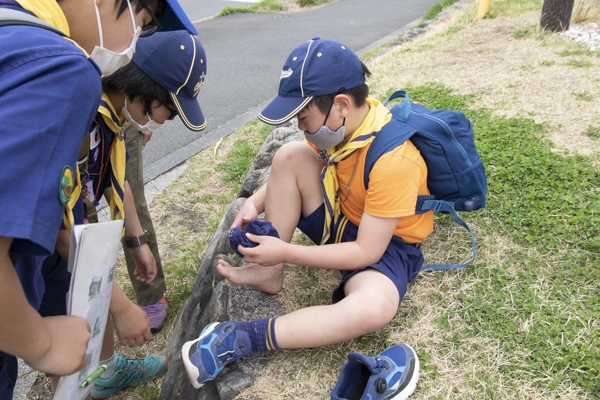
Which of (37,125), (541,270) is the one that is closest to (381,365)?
(541,270)

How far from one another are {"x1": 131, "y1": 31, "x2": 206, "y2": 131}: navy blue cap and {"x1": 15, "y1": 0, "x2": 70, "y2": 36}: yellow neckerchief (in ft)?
2.31

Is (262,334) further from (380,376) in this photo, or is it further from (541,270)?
(541,270)

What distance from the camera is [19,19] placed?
940 millimetres

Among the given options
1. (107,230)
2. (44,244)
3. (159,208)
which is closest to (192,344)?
(107,230)

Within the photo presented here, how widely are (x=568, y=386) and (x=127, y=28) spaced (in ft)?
6.26

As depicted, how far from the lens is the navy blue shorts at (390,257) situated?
207 centimetres

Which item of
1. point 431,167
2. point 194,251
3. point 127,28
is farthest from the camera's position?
point 194,251

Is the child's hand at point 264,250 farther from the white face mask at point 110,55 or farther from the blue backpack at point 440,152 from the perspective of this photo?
the white face mask at point 110,55

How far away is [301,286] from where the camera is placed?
240 centimetres

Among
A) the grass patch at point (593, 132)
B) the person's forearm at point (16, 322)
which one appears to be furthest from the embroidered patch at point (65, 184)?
the grass patch at point (593, 132)

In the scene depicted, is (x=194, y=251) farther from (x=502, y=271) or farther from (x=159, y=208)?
(x=502, y=271)

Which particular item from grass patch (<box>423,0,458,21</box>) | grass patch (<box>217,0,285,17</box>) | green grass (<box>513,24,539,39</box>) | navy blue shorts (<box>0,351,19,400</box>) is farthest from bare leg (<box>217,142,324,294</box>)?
grass patch (<box>217,0,285,17</box>)

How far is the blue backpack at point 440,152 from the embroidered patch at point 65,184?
130 centimetres

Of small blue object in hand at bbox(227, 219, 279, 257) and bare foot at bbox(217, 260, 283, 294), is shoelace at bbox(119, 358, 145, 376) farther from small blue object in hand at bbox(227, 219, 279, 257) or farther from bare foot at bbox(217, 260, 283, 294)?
small blue object in hand at bbox(227, 219, 279, 257)
